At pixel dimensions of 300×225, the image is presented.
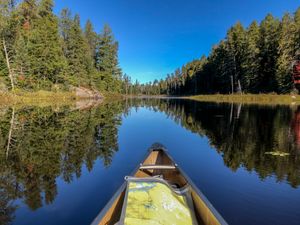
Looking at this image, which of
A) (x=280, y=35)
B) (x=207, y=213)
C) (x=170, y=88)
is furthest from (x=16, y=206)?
(x=170, y=88)

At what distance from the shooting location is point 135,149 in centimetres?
1066

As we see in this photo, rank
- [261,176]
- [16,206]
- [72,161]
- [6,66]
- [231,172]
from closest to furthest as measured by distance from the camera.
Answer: [16,206], [261,176], [231,172], [72,161], [6,66]

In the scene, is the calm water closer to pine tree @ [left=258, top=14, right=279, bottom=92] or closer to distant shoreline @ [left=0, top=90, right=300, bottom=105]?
distant shoreline @ [left=0, top=90, right=300, bottom=105]

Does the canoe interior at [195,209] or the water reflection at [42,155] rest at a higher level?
the canoe interior at [195,209]

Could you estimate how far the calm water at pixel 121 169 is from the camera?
5.03 m

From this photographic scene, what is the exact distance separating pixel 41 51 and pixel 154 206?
40.7 m

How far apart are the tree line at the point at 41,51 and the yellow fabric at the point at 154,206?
34215 millimetres

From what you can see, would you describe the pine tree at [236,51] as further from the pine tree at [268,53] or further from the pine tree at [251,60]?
the pine tree at [268,53]

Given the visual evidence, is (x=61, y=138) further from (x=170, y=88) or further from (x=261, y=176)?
(x=170, y=88)

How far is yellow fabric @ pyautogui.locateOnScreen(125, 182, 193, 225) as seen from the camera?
3.30 meters

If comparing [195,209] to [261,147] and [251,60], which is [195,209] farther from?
[251,60]

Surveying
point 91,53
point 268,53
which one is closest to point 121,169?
point 268,53

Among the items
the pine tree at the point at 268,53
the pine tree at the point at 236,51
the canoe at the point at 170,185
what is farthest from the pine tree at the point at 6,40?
the pine tree at the point at 268,53

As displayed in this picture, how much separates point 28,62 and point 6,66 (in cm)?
316
